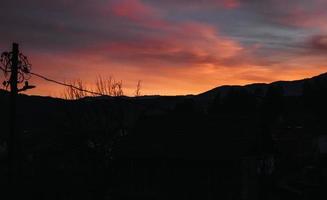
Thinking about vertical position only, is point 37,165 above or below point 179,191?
above

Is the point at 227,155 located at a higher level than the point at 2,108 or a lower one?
lower

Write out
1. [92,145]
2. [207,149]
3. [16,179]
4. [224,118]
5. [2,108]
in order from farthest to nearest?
[2,108] < [92,145] < [224,118] < [207,149] < [16,179]

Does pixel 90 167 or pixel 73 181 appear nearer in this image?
pixel 73 181

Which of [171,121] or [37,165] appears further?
[171,121]

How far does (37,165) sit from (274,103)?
52.7 metres

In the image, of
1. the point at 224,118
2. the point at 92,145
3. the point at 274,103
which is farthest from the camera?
the point at 274,103

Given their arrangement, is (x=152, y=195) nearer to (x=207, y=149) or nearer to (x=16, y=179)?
(x=207, y=149)

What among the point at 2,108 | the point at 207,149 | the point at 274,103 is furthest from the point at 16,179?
the point at 2,108

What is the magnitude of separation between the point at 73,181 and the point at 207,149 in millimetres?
7289

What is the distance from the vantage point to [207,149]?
26266 mm

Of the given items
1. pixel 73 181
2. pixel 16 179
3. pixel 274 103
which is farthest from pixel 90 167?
pixel 274 103

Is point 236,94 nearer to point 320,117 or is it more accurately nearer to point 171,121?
point 320,117

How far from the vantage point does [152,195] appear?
86.5ft

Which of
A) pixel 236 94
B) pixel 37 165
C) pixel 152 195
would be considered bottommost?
pixel 152 195
